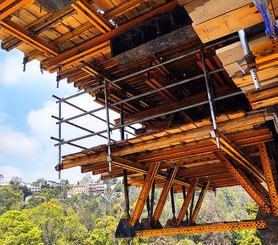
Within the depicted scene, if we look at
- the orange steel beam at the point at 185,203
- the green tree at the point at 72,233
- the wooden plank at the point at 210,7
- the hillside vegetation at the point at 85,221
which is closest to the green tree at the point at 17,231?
the hillside vegetation at the point at 85,221

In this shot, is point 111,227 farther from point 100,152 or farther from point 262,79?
point 262,79

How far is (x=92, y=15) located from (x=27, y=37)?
127cm

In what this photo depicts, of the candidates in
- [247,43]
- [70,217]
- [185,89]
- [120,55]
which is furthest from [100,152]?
[70,217]

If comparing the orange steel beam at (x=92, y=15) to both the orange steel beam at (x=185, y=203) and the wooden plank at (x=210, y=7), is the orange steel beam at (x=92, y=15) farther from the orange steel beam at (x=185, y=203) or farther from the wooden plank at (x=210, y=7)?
the orange steel beam at (x=185, y=203)

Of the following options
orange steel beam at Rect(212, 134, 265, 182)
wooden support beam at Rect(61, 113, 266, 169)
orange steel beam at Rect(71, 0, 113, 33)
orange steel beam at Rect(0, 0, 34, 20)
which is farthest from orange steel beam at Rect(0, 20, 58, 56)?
orange steel beam at Rect(212, 134, 265, 182)

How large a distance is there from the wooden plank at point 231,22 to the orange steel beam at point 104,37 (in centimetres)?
292

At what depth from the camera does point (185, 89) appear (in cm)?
834

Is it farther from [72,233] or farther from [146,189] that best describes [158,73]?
[72,233]

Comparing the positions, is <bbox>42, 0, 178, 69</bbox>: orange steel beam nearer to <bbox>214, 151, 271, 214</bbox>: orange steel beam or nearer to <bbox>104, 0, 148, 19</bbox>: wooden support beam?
<bbox>104, 0, 148, 19</bbox>: wooden support beam

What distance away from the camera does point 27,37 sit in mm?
5113

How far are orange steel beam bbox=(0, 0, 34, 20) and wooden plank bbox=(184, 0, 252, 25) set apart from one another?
2.91m

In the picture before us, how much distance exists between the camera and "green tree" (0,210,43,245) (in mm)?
39406

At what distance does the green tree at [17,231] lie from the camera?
Result: 39.4 m

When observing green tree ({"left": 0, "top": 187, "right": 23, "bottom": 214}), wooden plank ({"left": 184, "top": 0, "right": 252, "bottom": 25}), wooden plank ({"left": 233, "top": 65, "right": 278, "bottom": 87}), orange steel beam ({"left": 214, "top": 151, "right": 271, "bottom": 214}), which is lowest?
orange steel beam ({"left": 214, "top": 151, "right": 271, "bottom": 214})
